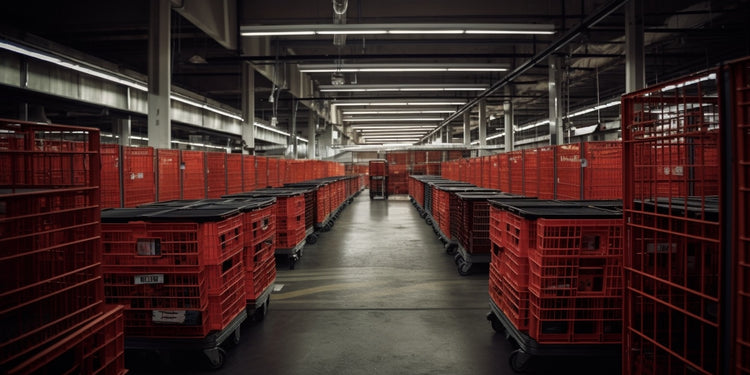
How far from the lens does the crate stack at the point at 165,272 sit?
3.04 metres

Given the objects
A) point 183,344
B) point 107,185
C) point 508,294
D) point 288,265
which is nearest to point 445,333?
point 508,294

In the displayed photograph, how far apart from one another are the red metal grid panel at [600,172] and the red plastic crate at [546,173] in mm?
787

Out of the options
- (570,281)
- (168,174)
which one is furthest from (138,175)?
(570,281)

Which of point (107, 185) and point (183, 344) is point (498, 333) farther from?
point (107, 185)

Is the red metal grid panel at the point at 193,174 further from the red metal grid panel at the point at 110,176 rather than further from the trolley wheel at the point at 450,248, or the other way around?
the trolley wheel at the point at 450,248

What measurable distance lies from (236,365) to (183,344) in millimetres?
444

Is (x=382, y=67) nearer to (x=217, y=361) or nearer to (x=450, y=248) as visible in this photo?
(x=450, y=248)

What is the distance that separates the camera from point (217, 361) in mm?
3186

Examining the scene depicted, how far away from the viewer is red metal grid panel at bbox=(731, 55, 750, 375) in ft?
5.01

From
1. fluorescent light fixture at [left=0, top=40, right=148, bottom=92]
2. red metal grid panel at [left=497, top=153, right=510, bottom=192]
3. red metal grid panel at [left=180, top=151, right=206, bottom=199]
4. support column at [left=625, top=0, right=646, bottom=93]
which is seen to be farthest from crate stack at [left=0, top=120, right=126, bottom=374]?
support column at [left=625, top=0, right=646, bottom=93]

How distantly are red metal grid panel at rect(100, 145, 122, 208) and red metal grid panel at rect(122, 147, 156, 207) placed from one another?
8 cm

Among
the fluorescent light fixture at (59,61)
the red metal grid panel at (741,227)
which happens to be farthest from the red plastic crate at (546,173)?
the fluorescent light fixture at (59,61)

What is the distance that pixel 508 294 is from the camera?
135 inches

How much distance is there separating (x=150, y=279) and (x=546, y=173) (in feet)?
19.4
